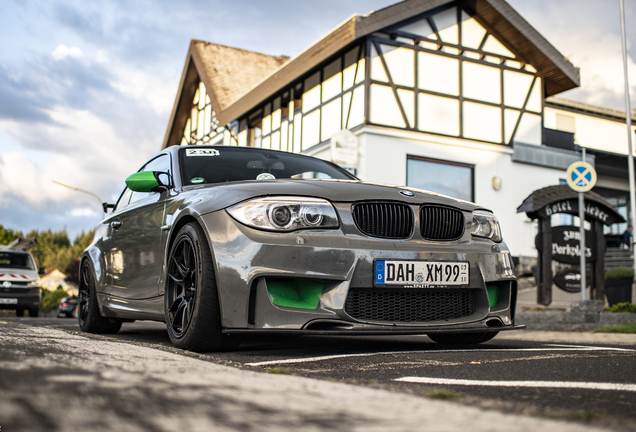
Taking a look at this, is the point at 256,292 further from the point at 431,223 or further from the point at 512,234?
the point at 512,234

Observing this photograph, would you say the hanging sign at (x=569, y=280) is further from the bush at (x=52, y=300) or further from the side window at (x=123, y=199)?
the bush at (x=52, y=300)

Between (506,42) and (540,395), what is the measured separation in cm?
1924

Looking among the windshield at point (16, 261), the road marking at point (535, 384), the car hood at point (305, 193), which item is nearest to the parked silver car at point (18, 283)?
the windshield at point (16, 261)

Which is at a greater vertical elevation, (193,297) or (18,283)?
(193,297)

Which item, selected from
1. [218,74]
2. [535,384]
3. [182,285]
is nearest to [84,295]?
[182,285]

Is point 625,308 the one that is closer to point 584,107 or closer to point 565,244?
point 565,244

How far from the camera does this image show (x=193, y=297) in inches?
138

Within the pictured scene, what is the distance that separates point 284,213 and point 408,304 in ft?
2.93

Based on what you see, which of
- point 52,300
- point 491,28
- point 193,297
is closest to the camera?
point 193,297

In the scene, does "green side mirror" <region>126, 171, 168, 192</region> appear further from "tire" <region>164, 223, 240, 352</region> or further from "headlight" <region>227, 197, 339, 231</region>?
"headlight" <region>227, 197, 339, 231</region>

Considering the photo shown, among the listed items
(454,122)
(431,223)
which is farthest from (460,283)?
(454,122)

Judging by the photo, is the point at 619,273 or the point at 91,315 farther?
the point at 619,273

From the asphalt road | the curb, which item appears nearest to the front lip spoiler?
the asphalt road

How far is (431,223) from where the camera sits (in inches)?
148
